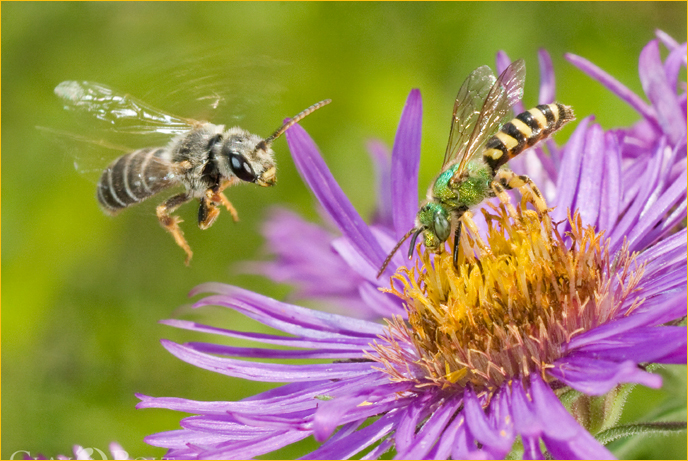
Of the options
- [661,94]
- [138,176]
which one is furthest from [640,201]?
[138,176]

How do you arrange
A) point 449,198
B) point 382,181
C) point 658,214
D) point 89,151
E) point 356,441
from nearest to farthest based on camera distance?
point 356,441, point 658,214, point 449,198, point 89,151, point 382,181

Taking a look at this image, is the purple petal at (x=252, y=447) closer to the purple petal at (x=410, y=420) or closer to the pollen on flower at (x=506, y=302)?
the purple petal at (x=410, y=420)

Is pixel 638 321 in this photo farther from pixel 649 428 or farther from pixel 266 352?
pixel 266 352

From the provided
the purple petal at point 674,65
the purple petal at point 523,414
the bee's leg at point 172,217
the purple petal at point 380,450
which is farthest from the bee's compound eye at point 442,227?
the bee's leg at point 172,217

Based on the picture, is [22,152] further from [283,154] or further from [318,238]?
[318,238]

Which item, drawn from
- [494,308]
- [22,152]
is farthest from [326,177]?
[22,152]

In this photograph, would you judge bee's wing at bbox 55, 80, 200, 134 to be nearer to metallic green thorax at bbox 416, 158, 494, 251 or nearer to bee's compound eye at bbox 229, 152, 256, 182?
bee's compound eye at bbox 229, 152, 256, 182
